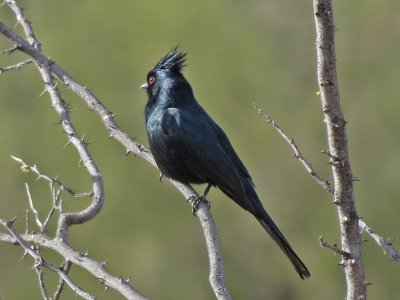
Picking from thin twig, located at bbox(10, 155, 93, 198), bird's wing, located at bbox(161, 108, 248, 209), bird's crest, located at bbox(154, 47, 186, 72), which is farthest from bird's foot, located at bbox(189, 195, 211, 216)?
bird's crest, located at bbox(154, 47, 186, 72)

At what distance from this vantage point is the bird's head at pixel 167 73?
631 centimetres

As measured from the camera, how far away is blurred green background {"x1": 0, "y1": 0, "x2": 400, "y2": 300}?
46.8 feet

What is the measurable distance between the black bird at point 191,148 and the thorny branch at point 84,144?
0.12m

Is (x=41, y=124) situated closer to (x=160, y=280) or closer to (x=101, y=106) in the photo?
(x=160, y=280)

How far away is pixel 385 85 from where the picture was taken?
51.0 ft

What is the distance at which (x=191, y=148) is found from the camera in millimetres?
6000

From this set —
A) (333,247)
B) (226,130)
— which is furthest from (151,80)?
(226,130)

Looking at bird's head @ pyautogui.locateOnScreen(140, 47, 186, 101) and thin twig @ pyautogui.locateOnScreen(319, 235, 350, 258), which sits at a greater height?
bird's head @ pyautogui.locateOnScreen(140, 47, 186, 101)

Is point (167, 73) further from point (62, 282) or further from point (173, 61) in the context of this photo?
point (62, 282)

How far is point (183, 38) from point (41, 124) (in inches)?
104

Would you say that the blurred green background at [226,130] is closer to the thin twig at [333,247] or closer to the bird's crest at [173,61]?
the bird's crest at [173,61]

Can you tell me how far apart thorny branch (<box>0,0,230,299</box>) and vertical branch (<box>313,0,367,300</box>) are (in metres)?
0.67

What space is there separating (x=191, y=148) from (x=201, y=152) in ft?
0.23

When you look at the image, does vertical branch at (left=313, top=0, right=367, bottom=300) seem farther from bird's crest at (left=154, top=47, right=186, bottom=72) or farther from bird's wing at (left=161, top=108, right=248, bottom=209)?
bird's crest at (left=154, top=47, right=186, bottom=72)
